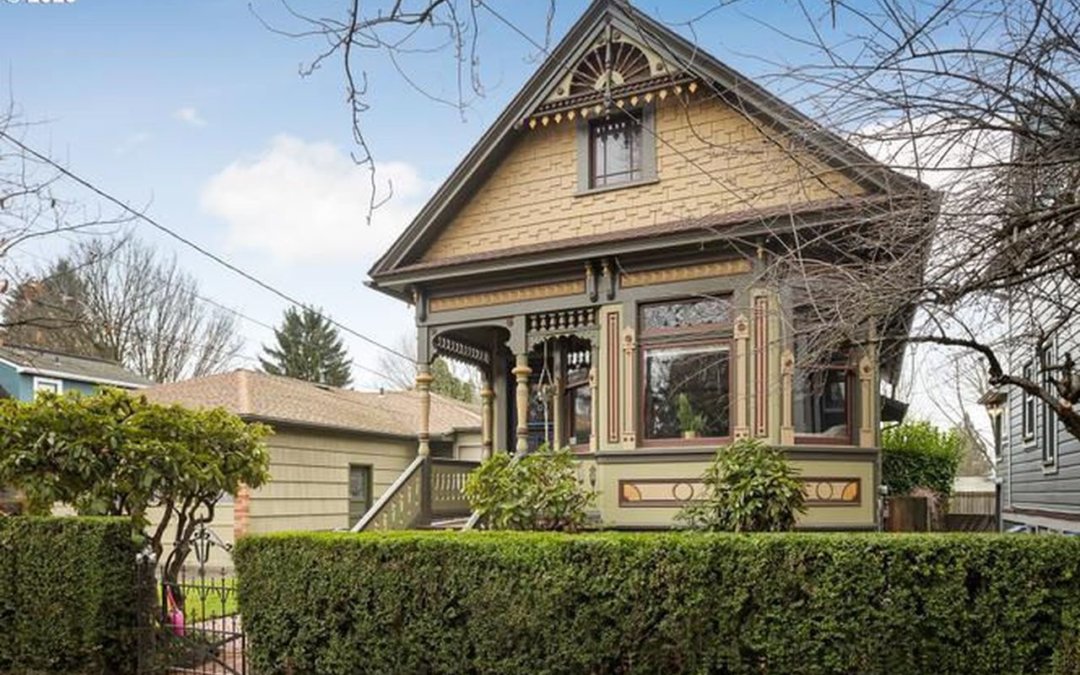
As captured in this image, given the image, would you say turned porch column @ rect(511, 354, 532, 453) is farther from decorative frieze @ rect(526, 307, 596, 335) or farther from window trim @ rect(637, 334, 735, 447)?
window trim @ rect(637, 334, 735, 447)

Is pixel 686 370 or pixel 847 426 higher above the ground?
pixel 686 370

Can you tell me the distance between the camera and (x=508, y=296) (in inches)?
509

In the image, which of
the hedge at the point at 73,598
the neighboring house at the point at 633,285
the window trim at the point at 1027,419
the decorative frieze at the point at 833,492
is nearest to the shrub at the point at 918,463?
the window trim at the point at 1027,419

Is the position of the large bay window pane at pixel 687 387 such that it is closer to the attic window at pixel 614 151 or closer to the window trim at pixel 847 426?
the window trim at pixel 847 426

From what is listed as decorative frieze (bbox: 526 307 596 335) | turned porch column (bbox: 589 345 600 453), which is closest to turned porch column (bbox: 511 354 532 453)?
decorative frieze (bbox: 526 307 596 335)

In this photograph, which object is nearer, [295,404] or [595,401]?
[595,401]

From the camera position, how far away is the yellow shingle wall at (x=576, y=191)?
11.8 meters

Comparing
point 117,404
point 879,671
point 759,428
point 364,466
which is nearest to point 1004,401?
point 759,428

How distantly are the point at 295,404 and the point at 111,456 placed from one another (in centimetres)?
1049

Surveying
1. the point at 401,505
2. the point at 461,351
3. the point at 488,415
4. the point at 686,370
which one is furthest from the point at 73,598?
the point at 488,415

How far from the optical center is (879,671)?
622cm

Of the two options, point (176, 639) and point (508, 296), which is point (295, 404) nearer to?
point (508, 296)

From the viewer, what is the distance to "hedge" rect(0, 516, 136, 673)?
324 inches

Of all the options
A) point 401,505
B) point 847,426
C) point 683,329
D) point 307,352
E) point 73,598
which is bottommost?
point 73,598
